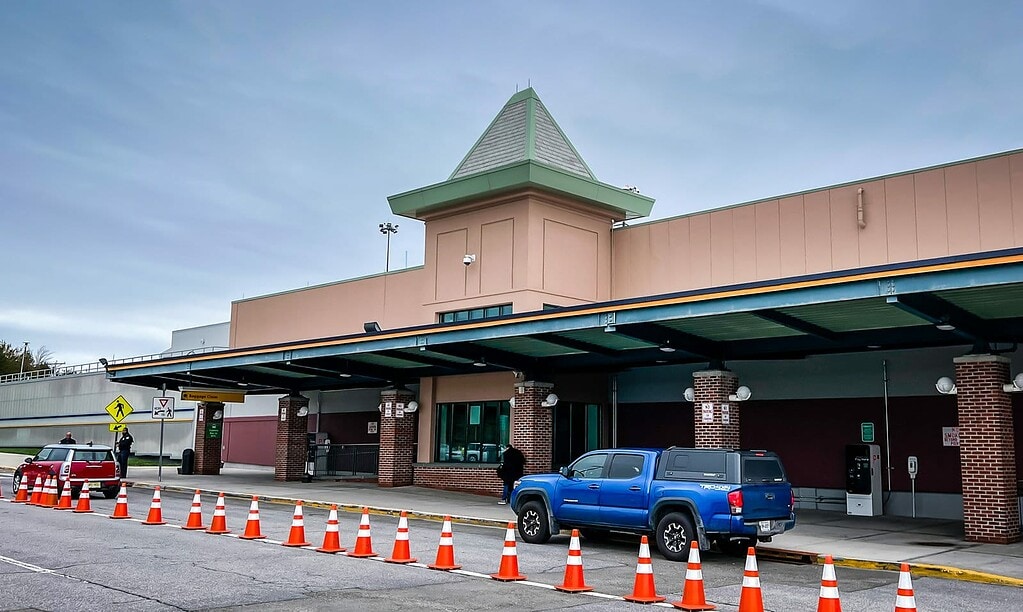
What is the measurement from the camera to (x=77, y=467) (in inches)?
971

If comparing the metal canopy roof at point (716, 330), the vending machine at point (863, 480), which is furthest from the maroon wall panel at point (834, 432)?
the metal canopy roof at point (716, 330)

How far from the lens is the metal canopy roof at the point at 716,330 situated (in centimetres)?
1642

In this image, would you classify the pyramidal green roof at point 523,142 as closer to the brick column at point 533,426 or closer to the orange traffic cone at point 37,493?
the brick column at point 533,426

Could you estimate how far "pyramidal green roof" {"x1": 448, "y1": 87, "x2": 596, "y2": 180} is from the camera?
30.7 metres

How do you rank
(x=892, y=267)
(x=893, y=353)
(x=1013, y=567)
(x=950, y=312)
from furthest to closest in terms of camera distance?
(x=893, y=353), (x=950, y=312), (x=892, y=267), (x=1013, y=567)

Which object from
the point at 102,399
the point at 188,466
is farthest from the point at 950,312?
the point at 102,399

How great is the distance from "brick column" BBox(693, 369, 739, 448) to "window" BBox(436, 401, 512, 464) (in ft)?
27.5

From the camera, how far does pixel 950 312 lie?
17688 millimetres

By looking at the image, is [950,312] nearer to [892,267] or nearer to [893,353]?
[892,267]

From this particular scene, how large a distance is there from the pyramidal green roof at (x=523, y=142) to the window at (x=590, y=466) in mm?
14423

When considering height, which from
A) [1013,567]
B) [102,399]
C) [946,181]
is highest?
[946,181]

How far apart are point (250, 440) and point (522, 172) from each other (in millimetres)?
24690

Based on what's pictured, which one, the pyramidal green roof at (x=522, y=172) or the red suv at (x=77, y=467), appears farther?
the pyramidal green roof at (x=522, y=172)

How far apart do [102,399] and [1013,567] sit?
196 ft
